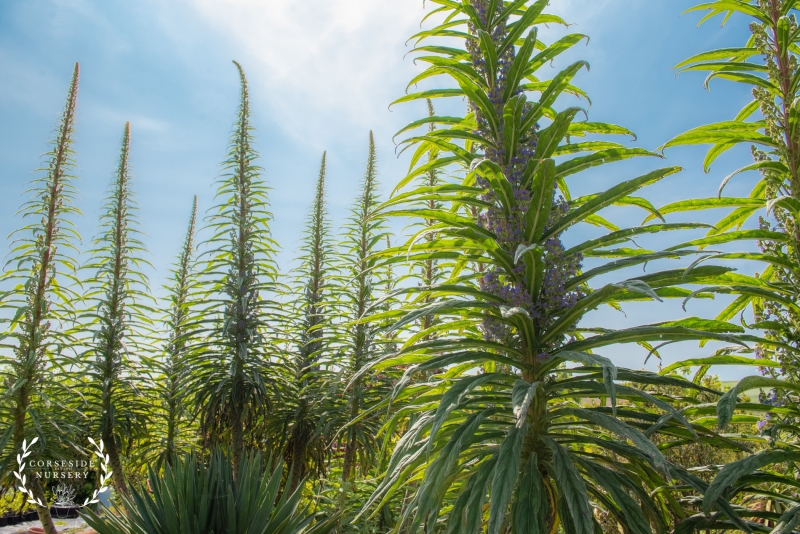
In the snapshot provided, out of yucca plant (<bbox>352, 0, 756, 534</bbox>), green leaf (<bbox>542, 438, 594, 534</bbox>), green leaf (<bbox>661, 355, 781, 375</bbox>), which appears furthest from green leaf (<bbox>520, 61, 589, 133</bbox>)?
green leaf (<bbox>542, 438, 594, 534</bbox>)

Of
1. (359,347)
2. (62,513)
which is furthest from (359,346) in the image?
(62,513)

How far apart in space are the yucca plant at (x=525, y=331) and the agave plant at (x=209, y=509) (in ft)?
3.31

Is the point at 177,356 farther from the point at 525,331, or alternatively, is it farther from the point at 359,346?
the point at 525,331

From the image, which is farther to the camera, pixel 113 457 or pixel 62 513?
pixel 62 513

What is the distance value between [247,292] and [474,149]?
4.16 metres

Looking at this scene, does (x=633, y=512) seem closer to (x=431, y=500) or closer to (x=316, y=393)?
(x=431, y=500)

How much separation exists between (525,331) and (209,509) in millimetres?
2132

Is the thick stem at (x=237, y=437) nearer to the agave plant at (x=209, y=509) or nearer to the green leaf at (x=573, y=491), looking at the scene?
the agave plant at (x=209, y=509)

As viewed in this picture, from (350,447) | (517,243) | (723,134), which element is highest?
(723,134)

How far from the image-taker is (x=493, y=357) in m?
1.97

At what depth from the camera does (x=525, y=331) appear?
6.40ft

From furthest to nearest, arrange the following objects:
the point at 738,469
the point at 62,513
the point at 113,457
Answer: the point at 62,513 < the point at 113,457 < the point at 738,469

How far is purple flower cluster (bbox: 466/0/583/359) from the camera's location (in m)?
1.95

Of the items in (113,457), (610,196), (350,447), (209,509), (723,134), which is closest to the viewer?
(610,196)
